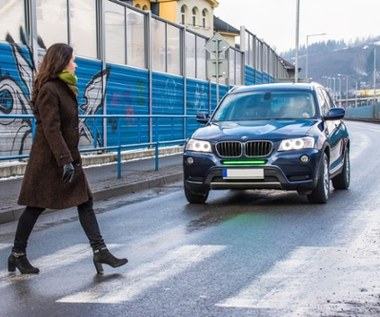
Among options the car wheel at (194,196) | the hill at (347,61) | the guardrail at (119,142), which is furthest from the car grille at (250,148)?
the hill at (347,61)

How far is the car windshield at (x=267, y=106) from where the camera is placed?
10.2 metres

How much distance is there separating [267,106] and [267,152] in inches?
61.8

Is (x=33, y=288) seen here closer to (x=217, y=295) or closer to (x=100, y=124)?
(x=217, y=295)

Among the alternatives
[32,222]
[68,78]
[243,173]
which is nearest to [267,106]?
[243,173]

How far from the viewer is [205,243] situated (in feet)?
22.5

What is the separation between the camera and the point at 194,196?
9805 mm

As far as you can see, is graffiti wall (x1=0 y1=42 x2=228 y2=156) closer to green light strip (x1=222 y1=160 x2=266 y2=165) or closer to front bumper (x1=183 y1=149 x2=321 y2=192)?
front bumper (x1=183 y1=149 x2=321 y2=192)

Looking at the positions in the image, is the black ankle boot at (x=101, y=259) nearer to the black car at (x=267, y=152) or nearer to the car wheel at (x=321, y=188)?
the black car at (x=267, y=152)

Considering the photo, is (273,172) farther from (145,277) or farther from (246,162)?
(145,277)

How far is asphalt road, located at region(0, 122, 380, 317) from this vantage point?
4.61 m

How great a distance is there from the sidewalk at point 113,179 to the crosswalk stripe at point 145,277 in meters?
3.24

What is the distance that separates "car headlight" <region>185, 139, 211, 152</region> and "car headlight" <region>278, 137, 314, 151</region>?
1024mm

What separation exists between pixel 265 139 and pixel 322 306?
4.73m

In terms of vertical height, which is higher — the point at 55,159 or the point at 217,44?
the point at 217,44
